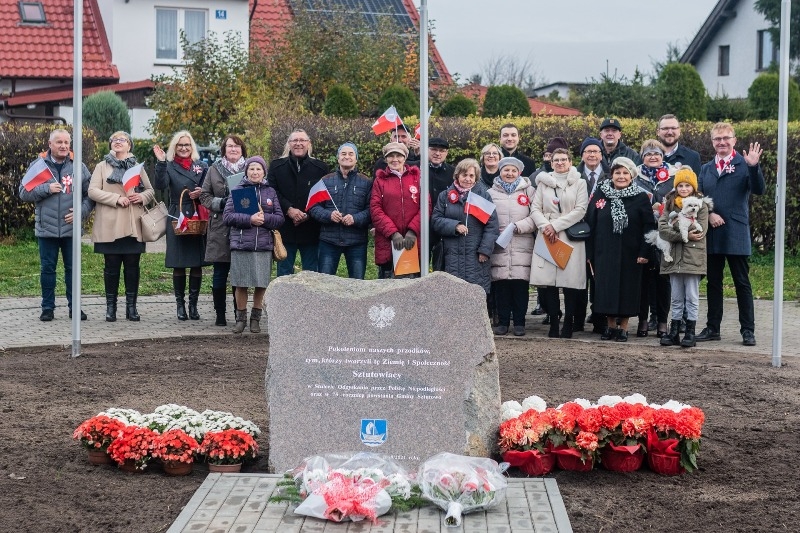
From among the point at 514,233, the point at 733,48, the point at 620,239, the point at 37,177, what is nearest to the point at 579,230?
the point at 620,239

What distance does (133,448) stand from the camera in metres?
7.04

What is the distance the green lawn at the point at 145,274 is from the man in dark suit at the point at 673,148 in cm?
368

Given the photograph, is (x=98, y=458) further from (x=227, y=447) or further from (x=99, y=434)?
(x=227, y=447)

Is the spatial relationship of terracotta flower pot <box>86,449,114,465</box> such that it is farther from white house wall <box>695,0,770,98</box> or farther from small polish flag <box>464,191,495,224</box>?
white house wall <box>695,0,770,98</box>

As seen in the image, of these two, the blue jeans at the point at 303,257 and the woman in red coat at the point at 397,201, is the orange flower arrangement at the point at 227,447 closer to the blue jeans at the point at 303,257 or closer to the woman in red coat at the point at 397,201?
the woman in red coat at the point at 397,201

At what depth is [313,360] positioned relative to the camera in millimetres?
6832

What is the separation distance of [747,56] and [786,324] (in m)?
33.7

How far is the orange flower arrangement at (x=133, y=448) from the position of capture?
702cm

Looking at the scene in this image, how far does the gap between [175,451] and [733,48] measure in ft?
139

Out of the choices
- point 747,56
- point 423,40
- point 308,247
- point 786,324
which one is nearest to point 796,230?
point 786,324

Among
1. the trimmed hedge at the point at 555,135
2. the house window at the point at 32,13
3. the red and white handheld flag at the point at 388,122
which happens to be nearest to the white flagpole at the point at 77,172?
the red and white handheld flag at the point at 388,122

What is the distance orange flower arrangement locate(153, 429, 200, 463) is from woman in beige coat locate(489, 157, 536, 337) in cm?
588

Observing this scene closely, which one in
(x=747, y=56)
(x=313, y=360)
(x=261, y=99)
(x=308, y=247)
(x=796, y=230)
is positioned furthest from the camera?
(x=747, y=56)

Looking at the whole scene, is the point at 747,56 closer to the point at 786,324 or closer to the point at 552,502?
the point at 786,324
